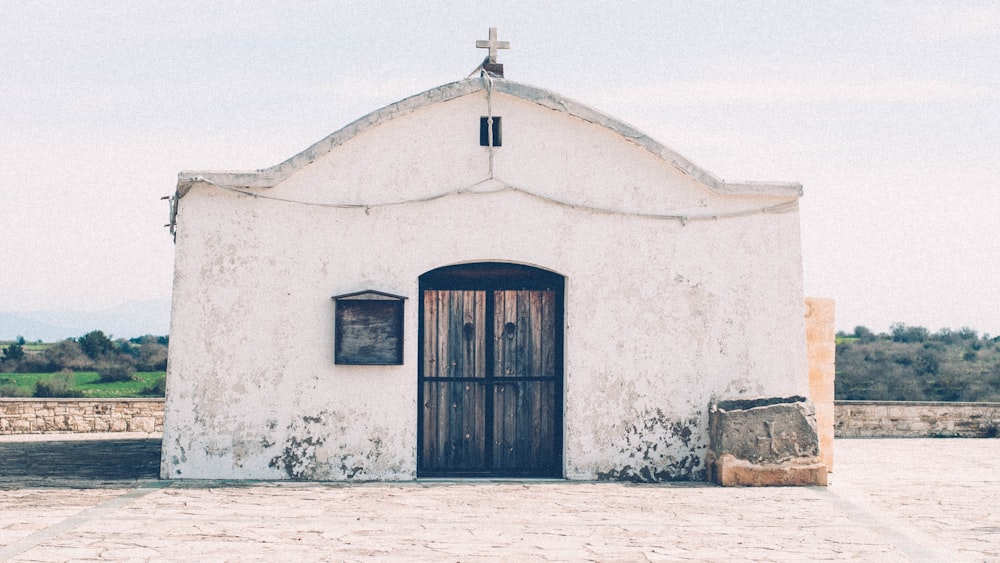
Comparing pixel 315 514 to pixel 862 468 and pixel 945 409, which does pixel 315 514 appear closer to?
pixel 862 468

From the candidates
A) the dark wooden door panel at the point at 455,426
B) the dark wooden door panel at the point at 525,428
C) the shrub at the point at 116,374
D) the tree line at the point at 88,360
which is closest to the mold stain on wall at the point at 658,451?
the dark wooden door panel at the point at 525,428

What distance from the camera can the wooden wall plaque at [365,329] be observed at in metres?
11.3

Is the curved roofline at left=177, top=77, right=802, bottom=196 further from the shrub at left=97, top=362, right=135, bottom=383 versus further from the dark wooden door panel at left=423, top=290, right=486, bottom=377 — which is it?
the shrub at left=97, top=362, right=135, bottom=383

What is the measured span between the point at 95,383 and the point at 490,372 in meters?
23.6

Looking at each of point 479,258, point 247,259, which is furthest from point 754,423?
point 247,259

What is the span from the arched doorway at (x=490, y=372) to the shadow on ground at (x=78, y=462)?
322 cm

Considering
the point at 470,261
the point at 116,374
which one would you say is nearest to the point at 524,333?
the point at 470,261

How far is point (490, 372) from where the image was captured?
38.6 ft

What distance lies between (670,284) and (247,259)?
15.2 ft

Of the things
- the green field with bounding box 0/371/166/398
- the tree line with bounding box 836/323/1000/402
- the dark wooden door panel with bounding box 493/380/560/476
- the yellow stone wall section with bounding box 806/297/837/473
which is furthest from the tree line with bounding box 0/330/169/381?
the yellow stone wall section with bounding box 806/297/837/473

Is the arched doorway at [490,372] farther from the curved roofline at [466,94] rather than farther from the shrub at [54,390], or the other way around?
the shrub at [54,390]

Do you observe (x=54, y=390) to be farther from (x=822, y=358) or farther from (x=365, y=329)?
(x=822, y=358)

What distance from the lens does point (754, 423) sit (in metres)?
11.1

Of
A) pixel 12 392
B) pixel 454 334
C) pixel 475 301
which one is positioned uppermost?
pixel 475 301
